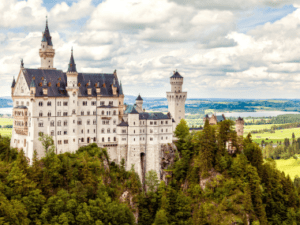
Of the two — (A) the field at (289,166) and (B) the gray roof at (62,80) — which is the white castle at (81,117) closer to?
(B) the gray roof at (62,80)

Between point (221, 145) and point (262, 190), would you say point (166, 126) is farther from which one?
point (262, 190)

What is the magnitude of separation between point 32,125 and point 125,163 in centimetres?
2527

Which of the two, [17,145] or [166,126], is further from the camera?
[166,126]

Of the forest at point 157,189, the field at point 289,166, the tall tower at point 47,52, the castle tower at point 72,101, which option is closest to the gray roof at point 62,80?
the castle tower at point 72,101

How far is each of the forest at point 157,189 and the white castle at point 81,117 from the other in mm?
3158

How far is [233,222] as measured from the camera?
7425 cm

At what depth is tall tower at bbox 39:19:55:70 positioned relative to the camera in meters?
89.5

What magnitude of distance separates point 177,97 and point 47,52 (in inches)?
1565

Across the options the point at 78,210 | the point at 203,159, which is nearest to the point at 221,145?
the point at 203,159

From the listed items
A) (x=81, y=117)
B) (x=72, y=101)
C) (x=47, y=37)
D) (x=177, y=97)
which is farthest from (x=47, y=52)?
(x=177, y=97)

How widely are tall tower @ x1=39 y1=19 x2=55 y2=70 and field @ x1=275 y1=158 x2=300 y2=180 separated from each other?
Result: 134273 mm

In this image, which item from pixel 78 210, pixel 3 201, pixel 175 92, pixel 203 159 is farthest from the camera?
pixel 175 92

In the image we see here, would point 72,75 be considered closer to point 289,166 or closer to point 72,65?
point 72,65

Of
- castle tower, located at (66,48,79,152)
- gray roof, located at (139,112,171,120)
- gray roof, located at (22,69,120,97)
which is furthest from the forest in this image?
gray roof, located at (22,69,120,97)
